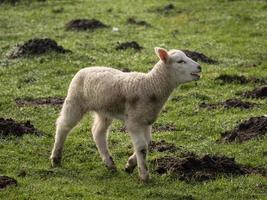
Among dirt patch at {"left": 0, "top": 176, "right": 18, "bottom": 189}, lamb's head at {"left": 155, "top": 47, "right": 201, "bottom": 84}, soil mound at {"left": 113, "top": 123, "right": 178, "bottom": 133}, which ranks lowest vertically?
soil mound at {"left": 113, "top": 123, "right": 178, "bottom": 133}

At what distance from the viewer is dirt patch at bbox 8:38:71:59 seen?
88.6 ft

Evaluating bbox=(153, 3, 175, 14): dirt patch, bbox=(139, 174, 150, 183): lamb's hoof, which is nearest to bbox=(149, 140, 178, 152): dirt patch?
bbox=(139, 174, 150, 183): lamb's hoof

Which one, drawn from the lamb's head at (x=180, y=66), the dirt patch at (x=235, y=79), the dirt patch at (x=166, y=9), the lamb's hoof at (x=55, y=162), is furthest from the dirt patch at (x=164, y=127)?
the dirt patch at (x=166, y=9)

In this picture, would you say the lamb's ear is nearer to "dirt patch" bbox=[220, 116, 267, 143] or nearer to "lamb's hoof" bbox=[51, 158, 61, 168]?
"lamb's hoof" bbox=[51, 158, 61, 168]

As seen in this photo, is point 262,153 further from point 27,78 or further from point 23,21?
point 23,21

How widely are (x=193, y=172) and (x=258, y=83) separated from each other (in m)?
9.34

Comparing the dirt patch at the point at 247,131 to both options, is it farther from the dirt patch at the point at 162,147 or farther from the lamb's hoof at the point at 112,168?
the lamb's hoof at the point at 112,168

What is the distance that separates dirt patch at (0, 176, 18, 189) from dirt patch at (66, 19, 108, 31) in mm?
19666

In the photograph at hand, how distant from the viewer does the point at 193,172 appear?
587 inches

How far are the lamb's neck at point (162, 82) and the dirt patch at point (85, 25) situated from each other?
61.0 feet

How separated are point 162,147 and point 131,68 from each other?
28.6ft

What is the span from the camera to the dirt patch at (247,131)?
17438 millimetres

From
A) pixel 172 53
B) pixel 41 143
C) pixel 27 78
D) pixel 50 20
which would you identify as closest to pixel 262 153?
pixel 172 53

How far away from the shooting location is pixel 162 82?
14.9 m
